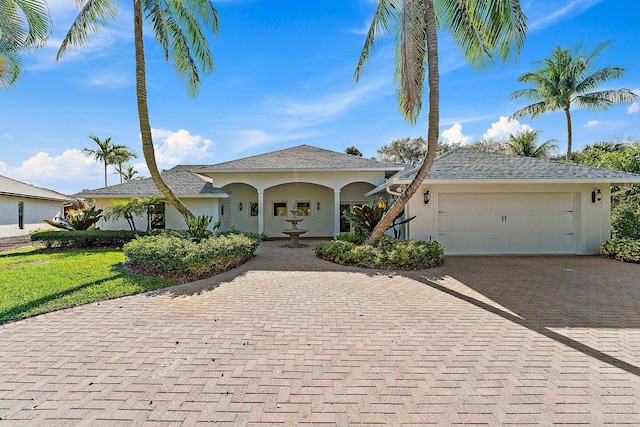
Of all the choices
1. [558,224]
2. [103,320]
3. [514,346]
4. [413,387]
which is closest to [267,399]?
[413,387]

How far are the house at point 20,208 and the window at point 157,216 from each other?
1063 cm

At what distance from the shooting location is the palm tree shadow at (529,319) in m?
3.40

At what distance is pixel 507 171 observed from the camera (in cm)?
1088

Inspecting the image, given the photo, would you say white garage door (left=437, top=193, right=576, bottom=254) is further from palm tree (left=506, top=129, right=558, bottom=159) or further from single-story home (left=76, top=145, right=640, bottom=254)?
palm tree (left=506, top=129, right=558, bottom=159)

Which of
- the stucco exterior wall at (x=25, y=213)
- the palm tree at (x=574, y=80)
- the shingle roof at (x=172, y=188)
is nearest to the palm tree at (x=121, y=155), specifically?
the stucco exterior wall at (x=25, y=213)

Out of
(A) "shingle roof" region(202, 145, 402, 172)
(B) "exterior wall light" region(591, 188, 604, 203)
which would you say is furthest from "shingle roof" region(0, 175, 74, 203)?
(B) "exterior wall light" region(591, 188, 604, 203)

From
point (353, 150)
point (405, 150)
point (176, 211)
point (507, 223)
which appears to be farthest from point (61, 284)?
point (405, 150)

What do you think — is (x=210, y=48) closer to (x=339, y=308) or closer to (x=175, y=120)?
(x=175, y=120)

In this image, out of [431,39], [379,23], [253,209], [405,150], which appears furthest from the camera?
[405,150]

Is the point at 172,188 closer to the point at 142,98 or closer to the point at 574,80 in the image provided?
the point at 142,98

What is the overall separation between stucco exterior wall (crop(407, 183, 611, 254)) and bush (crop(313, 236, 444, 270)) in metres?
1.90

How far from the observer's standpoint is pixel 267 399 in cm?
273

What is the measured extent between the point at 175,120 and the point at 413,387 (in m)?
16.3

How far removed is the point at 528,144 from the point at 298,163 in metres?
21.1
